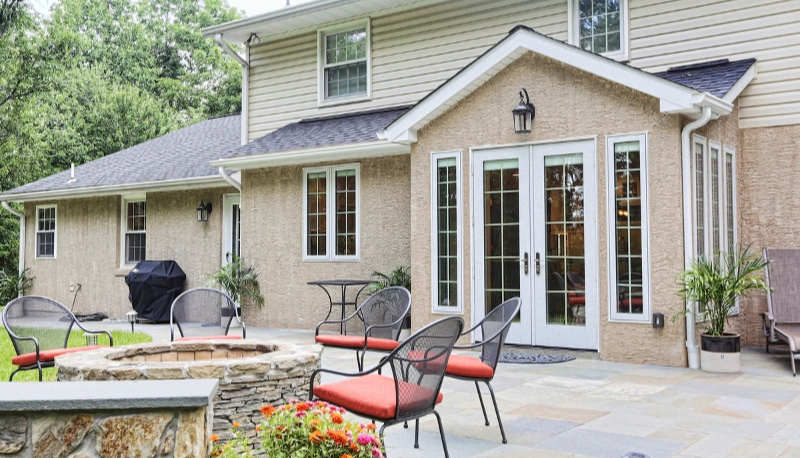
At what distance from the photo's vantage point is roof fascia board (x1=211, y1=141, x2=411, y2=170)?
10.2 metres

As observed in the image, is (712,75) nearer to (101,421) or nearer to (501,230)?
(501,230)

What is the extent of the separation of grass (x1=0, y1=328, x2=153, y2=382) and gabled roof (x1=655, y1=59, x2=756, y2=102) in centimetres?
738

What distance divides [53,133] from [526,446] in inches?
884

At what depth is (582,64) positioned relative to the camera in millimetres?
7992

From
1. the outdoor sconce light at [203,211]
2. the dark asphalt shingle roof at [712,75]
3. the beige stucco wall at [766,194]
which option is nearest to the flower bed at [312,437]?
the dark asphalt shingle roof at [712,75]

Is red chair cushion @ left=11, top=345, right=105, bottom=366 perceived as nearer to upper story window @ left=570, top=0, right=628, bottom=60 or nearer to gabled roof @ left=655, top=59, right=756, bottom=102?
gabled roof @ left=655, top=59, right=756, bottom=102

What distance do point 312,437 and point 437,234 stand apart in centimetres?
624

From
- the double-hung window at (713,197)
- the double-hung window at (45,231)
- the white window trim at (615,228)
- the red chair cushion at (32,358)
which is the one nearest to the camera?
the red chair cushion at (32,358)

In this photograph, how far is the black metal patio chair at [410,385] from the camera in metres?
3.81

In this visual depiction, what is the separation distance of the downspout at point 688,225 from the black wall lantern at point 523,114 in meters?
1.69

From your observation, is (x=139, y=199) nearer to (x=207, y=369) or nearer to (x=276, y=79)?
(x=276, y=79)

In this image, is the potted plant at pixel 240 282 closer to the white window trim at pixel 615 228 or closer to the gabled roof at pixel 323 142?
the gabled roof at pixel 323 142

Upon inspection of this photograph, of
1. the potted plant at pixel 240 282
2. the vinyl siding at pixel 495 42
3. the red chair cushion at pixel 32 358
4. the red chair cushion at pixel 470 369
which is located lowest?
the red chair cushion at pixel 32 358

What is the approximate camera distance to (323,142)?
10.8m
